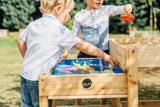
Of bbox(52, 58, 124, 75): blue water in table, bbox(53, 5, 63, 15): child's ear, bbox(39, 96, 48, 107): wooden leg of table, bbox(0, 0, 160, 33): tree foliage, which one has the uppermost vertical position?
bbox(53, 5, 63, 15): child's ear

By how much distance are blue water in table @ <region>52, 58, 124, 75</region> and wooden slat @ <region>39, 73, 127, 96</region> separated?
0.76ft

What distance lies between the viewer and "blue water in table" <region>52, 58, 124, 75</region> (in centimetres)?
229

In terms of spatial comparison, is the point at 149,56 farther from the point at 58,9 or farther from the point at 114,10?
the point at 58,9

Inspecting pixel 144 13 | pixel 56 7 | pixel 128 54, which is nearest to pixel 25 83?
pixel 56 7

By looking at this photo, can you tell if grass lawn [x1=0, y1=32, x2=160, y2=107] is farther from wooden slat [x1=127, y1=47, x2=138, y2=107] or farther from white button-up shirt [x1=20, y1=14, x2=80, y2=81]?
wooden slat [x1=127, y1=47, x2=138, y2=107]

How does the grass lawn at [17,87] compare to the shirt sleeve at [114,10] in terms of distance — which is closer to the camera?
the shirt sleeve at [114,10]

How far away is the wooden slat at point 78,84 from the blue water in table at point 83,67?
0.23m

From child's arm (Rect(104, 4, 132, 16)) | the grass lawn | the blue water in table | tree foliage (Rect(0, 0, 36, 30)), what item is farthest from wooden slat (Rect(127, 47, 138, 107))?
tree foliage (Rect(0, 0, 36, 30))

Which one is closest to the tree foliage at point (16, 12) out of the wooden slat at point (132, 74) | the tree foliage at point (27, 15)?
the tree foliage at point (27, 15)

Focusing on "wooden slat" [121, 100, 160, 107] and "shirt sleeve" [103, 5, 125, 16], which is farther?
"wooden slat" [121, 100, 160, 107]

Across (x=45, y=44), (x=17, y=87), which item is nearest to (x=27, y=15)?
(x=17, y=87)

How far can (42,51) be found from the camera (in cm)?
207

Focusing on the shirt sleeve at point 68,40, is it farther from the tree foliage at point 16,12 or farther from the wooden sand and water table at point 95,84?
the tree foliage at point 16,12

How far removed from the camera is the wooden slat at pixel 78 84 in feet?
6.41
